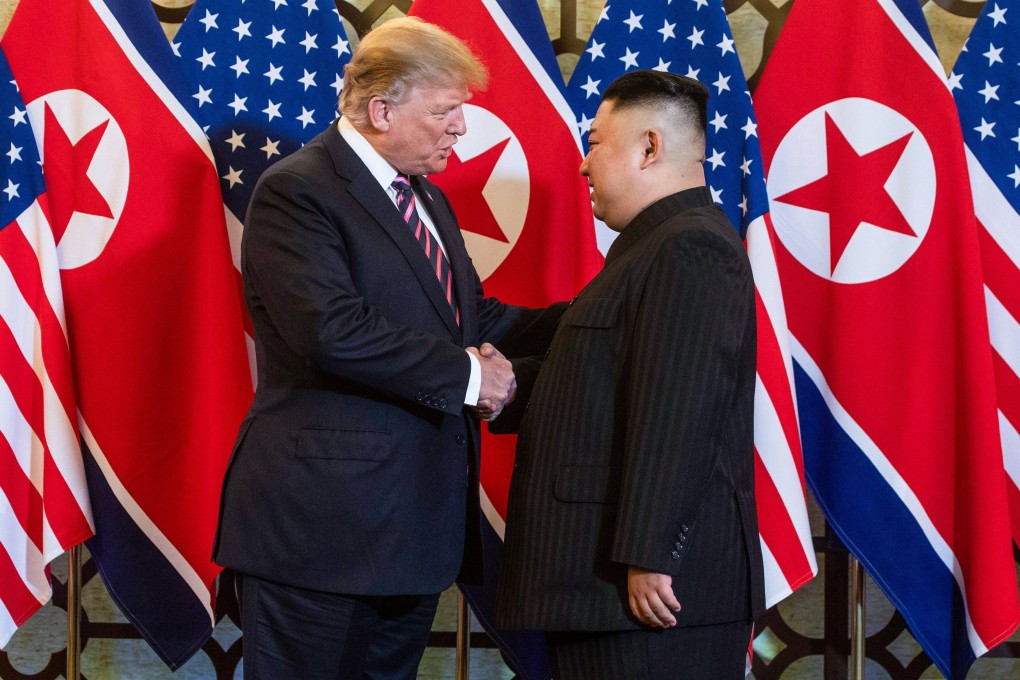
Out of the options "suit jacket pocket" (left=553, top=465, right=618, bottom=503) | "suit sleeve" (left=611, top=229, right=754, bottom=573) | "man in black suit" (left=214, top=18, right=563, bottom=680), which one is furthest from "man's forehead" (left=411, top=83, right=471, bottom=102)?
"suit jacket pocket" (left=553, top=465, right=618, bottom=503)

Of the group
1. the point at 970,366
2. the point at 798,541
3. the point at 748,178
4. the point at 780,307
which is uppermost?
the point at 748,178

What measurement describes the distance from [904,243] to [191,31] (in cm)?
170

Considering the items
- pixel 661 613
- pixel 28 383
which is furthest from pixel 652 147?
pixel 28 383

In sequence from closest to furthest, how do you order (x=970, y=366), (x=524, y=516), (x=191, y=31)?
(x=524, y=516) < (x=970, y=366) < (x=191, y=31)

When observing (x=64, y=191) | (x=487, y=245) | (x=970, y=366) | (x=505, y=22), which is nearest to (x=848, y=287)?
(x=970, y=366)

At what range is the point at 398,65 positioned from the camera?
1.80 m

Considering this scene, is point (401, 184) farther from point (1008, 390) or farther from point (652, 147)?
point (1008, 390)

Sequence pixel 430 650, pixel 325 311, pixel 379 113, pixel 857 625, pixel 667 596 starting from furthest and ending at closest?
pixel 430 650 → pixel 857 625 → pixel 379 113 → pixel 325 311 → pixel 667 596

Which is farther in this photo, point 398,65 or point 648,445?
point 398,65

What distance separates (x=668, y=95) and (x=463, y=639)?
1.41 metres

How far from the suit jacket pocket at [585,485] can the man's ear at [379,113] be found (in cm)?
69

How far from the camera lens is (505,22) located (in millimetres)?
2379

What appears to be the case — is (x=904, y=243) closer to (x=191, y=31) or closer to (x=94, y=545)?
(x=191, y=31)

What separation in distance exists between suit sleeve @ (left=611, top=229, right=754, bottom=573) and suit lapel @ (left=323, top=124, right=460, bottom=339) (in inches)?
16.2
